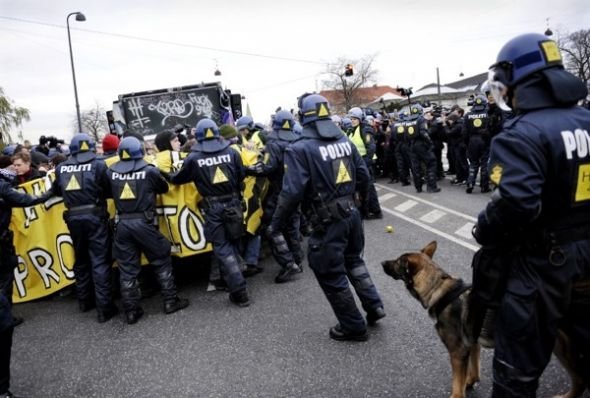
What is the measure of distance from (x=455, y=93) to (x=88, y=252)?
258 ft

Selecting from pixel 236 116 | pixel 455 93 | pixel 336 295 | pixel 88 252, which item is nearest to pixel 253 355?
pixel 336 295

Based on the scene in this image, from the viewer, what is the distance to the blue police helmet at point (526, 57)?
1.98 m

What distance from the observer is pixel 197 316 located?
4.80 metres

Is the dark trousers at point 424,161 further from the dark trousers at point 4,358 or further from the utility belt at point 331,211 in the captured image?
the dark trousers at point 4,358

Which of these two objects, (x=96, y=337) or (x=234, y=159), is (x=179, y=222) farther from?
(x=96, y=337)

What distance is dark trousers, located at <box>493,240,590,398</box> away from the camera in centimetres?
197

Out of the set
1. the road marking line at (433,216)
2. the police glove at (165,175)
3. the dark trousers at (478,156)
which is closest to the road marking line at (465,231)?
the road marking line at (433,216)

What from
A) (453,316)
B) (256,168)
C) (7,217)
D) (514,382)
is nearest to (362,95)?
(256,168)

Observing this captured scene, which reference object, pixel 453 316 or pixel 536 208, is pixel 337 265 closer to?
pixel 453 316

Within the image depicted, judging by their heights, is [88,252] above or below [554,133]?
Answer: below

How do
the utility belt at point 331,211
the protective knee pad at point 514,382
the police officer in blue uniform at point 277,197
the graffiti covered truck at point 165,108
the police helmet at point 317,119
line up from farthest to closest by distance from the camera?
1. the graffiti covered truck at point 165,108
2. the police officer in blue uniform at point 277,197
3. the police helmet at point 317,119
4. the utility belt at point 331,211
5. the protective knee pad at point 514,382

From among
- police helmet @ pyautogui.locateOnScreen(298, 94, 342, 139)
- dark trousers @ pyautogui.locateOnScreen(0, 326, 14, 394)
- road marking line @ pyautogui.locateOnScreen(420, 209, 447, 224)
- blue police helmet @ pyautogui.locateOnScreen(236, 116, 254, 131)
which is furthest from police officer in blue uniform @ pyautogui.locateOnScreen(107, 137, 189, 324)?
road marking line @ pyautogui.locateOnScreen(420, 209, 447, 224)

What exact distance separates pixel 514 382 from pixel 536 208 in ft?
2.70

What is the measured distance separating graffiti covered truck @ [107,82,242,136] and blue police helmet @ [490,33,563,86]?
32.0ft
